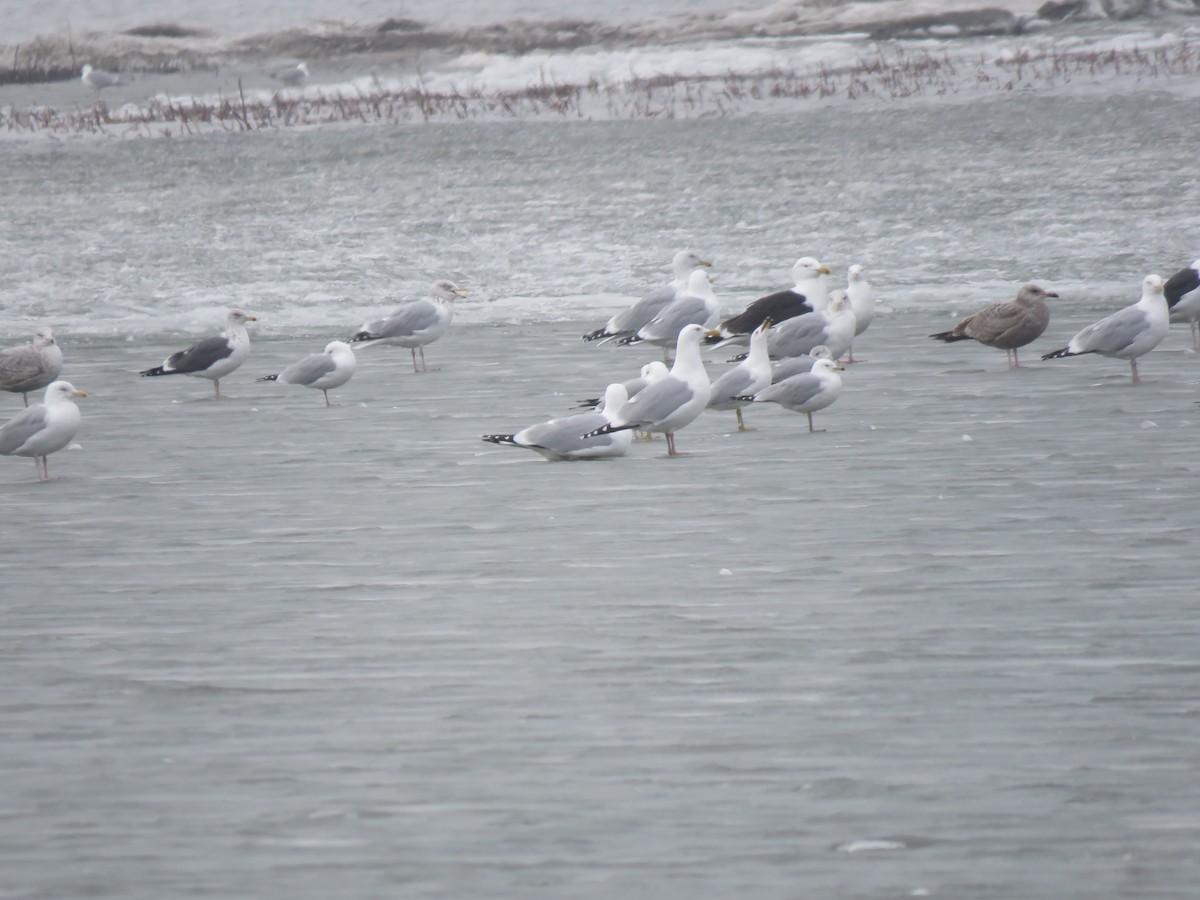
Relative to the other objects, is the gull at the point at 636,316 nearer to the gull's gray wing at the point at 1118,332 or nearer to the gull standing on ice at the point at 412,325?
Result: the gull standing on ice at the point at 412,325

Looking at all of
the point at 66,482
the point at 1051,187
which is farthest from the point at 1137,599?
the point at 1051,187

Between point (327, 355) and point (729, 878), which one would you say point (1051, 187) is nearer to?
point (327, 355)

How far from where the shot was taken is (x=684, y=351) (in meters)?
11.6

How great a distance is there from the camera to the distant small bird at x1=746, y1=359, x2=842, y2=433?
11898 millimetres

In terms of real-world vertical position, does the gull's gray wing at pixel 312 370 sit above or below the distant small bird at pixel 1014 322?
above

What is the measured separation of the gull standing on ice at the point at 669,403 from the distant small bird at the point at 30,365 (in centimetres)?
543

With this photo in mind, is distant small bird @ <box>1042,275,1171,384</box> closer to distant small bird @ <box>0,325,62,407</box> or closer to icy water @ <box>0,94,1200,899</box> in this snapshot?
icy water @ <box>0,94,1200,899</box>

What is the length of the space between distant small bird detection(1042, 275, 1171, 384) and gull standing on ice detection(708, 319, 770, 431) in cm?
299

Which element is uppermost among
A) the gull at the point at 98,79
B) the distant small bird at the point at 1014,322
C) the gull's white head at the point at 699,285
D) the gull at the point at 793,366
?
the gull at the point at 98,79

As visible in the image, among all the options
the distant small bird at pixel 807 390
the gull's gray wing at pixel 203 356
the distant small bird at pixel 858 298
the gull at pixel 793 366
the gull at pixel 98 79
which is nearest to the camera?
the distant small bird at pixel 807 390

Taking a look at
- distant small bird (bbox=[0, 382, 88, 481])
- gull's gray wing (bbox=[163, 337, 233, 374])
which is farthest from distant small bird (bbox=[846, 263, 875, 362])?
distant small bird (bbox=[0, 382, 88, 481])

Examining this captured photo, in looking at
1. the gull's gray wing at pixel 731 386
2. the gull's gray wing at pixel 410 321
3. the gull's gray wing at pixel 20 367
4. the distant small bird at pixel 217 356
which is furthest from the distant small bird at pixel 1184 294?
the gull's gray wing at pixel 20 367

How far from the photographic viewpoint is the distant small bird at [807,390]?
39.0 ft

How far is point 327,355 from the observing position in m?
14.5
